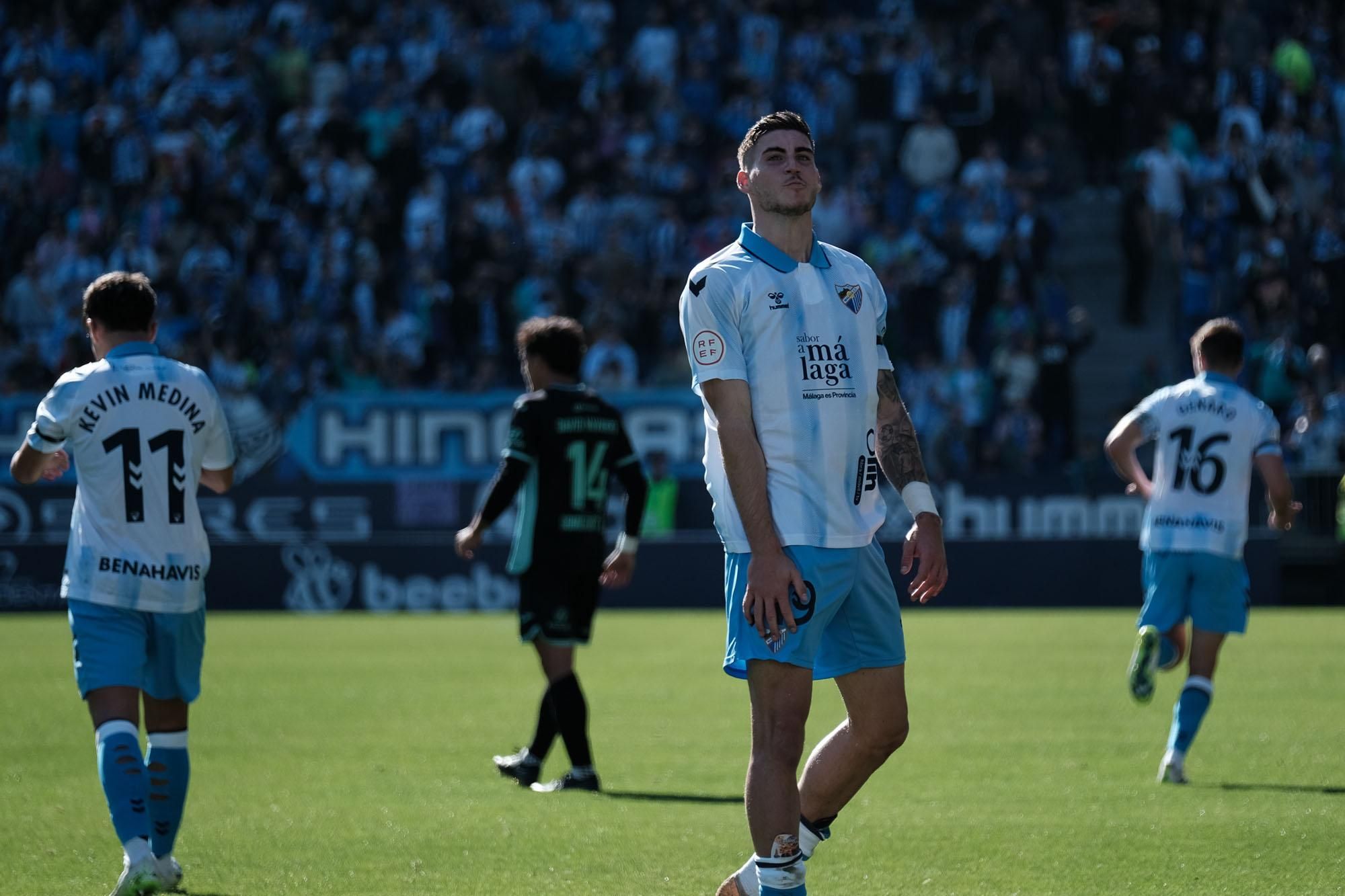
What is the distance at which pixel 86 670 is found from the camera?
19.9ft

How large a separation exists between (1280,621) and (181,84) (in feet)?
59.2

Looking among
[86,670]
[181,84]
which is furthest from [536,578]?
[181,84]

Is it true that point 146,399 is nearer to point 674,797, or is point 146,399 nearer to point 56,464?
point 56,464

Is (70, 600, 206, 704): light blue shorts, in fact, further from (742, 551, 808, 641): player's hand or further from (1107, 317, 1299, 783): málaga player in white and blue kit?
(1107, 317, 1299, 783): málaga player in white and blue kit

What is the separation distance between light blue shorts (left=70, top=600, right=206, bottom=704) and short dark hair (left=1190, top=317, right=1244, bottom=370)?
5.27 metres

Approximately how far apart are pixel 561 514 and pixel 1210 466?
332cm

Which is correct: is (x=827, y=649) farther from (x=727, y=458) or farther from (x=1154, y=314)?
(x=1154, y=314)

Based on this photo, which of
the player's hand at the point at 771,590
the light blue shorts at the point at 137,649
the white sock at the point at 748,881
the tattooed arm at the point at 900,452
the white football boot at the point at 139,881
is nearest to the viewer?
the player's hand at the point at 771,590

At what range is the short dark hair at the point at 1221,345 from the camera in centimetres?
897

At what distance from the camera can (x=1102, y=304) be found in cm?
2522

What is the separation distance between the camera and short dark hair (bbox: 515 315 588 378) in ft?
29.1

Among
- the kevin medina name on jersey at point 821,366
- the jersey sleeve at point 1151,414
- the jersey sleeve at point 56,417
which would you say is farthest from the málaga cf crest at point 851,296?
the jersey sleeve at point 1151,414

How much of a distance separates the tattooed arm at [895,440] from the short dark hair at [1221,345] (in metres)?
4.05

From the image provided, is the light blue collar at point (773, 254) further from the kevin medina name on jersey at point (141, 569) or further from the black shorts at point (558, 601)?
the black shorts at point (558, 601)
